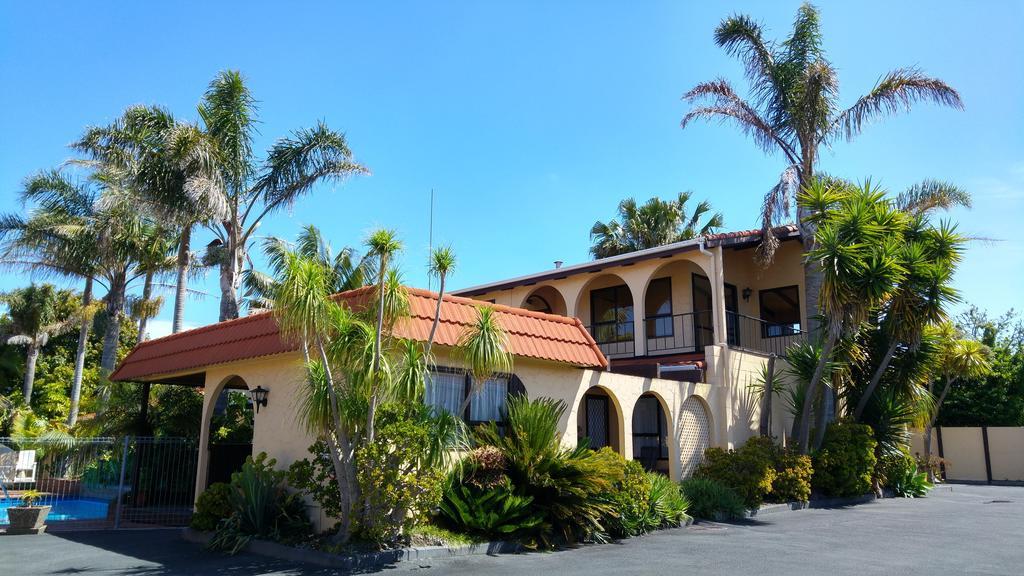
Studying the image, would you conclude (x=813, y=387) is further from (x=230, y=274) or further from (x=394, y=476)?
(x=230, y=274)

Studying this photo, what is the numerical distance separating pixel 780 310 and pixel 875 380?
15.6 feet

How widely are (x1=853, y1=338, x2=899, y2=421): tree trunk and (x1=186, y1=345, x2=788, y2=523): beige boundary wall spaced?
1855 mm

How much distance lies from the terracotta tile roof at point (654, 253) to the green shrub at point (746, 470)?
5013 mm

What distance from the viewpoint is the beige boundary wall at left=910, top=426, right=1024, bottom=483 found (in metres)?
26.4

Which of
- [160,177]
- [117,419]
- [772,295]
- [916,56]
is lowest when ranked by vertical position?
[117,419]

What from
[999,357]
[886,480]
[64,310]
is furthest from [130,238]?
[999,357]

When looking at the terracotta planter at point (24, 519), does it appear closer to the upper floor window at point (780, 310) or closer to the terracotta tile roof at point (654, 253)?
the terracotta tile roof at point (654, 253)

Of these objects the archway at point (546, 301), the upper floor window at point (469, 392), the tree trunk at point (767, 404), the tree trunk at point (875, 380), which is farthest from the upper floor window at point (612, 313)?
the upper floor window at point (469, 392)

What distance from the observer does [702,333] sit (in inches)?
798

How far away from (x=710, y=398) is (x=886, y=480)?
5696 mm

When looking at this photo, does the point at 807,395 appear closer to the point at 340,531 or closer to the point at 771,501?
the point at 771,501

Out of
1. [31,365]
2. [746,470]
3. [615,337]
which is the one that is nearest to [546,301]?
[615,337]

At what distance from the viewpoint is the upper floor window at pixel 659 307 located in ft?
68.2

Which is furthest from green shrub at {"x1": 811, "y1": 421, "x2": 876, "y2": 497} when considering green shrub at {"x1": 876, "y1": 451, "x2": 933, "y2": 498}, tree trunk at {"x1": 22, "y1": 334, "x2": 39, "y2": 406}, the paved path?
tree trunk at {"x1": 22, "y1": 334, "x2": 39, "y2": 406}
